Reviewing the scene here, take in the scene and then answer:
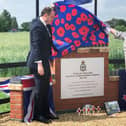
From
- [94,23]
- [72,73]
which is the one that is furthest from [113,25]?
[72,73]

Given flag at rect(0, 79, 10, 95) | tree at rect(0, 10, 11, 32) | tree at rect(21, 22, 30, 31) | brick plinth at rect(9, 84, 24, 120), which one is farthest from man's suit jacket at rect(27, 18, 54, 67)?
tree at rect(0, 10, 11, 32)

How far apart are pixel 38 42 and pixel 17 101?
100 cm

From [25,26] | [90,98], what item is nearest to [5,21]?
[25,26]

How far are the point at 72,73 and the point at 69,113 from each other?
0.68 meters

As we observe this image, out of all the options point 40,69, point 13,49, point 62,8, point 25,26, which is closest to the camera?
point 40,69

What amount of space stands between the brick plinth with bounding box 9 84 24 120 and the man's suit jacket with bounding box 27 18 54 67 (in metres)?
0.47

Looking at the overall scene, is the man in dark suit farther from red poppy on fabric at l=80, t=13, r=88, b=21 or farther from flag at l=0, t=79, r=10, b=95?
red poppy on fabric at l=80, t=13, r=88, b=21

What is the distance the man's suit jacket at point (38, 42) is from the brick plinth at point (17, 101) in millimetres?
470

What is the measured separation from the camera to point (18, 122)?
6.14 m

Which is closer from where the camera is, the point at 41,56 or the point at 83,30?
the point at 41,56

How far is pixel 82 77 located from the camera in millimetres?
6852

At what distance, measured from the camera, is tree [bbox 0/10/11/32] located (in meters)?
7.16

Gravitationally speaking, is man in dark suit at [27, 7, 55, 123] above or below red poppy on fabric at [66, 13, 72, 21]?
below

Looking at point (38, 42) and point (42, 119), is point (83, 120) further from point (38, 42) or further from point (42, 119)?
point (38, 42)
